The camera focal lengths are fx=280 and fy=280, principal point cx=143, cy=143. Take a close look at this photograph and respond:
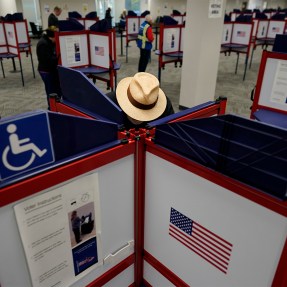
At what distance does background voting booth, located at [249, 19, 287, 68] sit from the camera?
755 cm

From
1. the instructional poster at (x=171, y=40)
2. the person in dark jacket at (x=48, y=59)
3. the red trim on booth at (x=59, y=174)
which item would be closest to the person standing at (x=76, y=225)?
the red trim on booth at (x=59, y=174)

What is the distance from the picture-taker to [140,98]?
1.54 meters

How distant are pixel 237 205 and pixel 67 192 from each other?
0.52 meters

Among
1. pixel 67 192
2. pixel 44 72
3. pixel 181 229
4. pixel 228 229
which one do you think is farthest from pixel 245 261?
pixel 44 72

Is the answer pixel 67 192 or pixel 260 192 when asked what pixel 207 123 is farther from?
pixel 67 192

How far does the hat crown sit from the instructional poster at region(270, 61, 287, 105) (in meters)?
1.17

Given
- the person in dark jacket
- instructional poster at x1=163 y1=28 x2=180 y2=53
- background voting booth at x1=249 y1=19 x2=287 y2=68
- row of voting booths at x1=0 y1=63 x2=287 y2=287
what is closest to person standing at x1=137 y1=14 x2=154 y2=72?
instructional poster at x1=163 y1=28 x2=180 y2=53

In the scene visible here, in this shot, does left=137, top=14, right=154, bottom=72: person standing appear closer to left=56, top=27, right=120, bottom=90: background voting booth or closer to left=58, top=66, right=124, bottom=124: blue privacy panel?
left=56, top=27, right=120, bottom=90: background voting booth

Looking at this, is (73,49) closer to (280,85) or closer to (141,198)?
(280,85)

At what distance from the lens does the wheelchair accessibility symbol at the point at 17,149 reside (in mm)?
713

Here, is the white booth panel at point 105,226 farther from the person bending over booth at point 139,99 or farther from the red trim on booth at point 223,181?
the person bending over booth at point 139,99

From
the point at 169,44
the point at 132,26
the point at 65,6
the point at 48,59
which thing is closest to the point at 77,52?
the point at 48,59

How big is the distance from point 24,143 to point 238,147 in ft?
1.93

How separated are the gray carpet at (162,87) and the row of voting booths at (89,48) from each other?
106 centimetres
